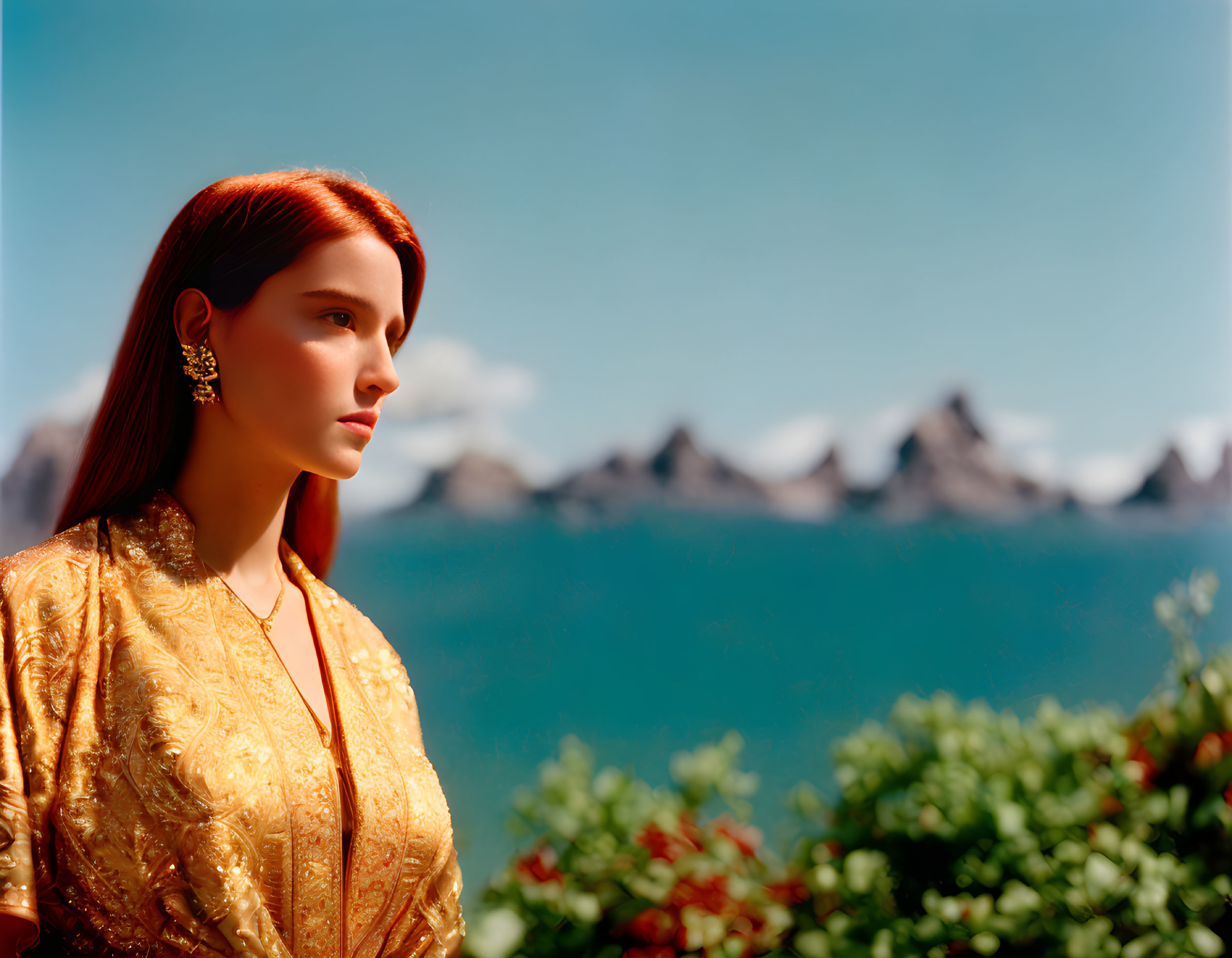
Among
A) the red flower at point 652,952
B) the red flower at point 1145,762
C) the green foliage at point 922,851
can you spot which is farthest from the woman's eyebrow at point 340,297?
the red flower at point 1145,762

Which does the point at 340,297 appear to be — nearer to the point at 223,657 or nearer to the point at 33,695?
the point at 223,657

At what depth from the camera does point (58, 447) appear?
2240 millimetres

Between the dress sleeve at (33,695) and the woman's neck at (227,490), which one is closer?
the dress sleeve at (33,695)

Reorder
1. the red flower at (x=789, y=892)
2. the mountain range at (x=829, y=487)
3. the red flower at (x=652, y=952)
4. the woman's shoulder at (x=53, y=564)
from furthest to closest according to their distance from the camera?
the mountain range at (x=829, y=487) < the red flower at (x=789, y=892) < the red flower at (x=652, y=952) < the woman's shoulder at (x=53, y=564)

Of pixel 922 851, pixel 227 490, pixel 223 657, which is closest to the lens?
pixel 223 657

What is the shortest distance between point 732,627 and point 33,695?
1652mm

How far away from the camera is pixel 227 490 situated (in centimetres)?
132

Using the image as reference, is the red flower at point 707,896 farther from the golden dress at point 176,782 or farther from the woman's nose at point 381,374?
the woman's nose at point 381,374

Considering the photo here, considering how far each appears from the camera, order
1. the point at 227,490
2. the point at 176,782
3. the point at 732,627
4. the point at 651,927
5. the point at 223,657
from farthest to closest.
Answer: the point at 732,627 → the point at 651,927 → the point at 227,490 → the point at 223,657 → the point at 176,782

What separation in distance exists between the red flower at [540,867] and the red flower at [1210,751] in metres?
1.54

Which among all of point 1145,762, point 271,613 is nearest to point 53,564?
point 271,613

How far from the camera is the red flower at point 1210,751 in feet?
7.31

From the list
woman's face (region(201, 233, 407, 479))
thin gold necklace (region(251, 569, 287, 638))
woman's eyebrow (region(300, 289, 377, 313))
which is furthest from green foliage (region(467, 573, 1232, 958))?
woman's eyebrow (region(300, 289, 377, 313))

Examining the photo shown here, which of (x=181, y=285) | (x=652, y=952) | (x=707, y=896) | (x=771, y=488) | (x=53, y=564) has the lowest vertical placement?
(x=652, y=952)
